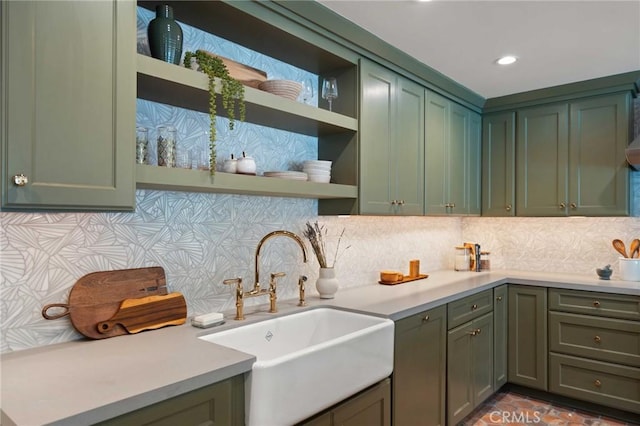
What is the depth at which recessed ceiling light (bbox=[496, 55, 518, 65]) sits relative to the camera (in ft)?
8.98

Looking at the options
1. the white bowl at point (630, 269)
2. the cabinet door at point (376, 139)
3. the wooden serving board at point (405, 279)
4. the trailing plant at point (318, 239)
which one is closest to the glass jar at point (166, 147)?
the trailing plant at point (318, 239)

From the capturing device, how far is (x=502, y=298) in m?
3.29

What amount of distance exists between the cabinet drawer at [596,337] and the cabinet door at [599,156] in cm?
83

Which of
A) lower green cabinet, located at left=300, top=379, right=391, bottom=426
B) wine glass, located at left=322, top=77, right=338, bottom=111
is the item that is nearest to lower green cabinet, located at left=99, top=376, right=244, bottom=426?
lower green cabinet, located at left=300, top=379, right=391, bottom=426

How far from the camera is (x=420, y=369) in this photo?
2299 mm

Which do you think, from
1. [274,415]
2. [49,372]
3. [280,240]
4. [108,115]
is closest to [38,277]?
[49,372]

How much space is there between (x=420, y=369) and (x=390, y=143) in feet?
4.51

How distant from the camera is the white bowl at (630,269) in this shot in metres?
3.11

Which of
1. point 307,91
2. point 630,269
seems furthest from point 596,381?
point 307,91

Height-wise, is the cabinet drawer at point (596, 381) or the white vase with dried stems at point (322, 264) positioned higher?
the white vase with dried stems at point (322, 264)

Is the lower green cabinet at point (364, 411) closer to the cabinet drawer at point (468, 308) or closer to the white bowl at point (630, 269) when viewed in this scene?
the cabinet drawer at point (468, 308)

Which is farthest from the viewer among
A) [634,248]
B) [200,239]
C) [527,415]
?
[634,248]

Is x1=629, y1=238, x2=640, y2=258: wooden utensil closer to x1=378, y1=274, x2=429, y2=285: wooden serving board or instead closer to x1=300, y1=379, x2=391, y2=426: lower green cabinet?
x1=378, y1=274, x2=429, y2=285: wooden serving board

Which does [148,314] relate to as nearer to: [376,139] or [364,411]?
[364,411]
